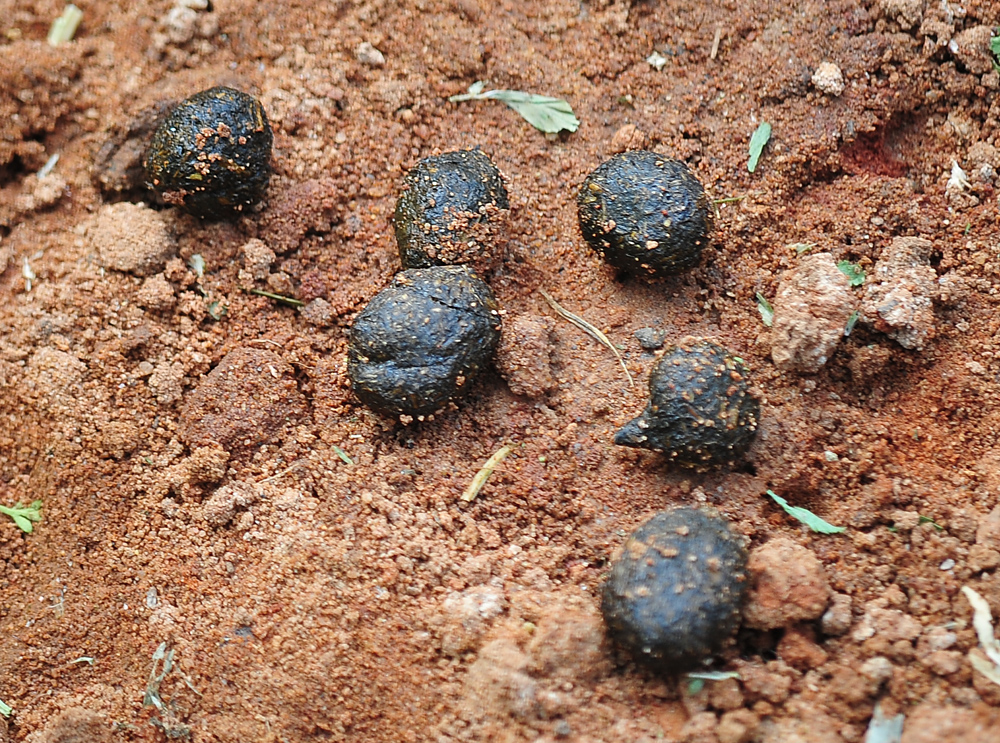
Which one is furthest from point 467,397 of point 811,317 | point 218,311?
point 811,317

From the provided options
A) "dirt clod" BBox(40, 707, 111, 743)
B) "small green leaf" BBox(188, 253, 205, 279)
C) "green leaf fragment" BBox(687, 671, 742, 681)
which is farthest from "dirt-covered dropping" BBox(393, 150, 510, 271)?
"dirt clod" BBox(40, 707, 111, 743)

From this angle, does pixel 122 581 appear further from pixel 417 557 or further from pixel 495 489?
pixel 495 489

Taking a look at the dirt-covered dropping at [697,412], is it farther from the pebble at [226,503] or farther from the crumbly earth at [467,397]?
the pebble at [226,503]

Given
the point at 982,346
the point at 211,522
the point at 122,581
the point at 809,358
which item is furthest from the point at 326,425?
the point at 982,346

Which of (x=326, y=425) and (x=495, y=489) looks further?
(x=326, y=425)

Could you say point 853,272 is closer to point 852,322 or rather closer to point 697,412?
point 852,322

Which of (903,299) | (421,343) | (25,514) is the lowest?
(25,514)
